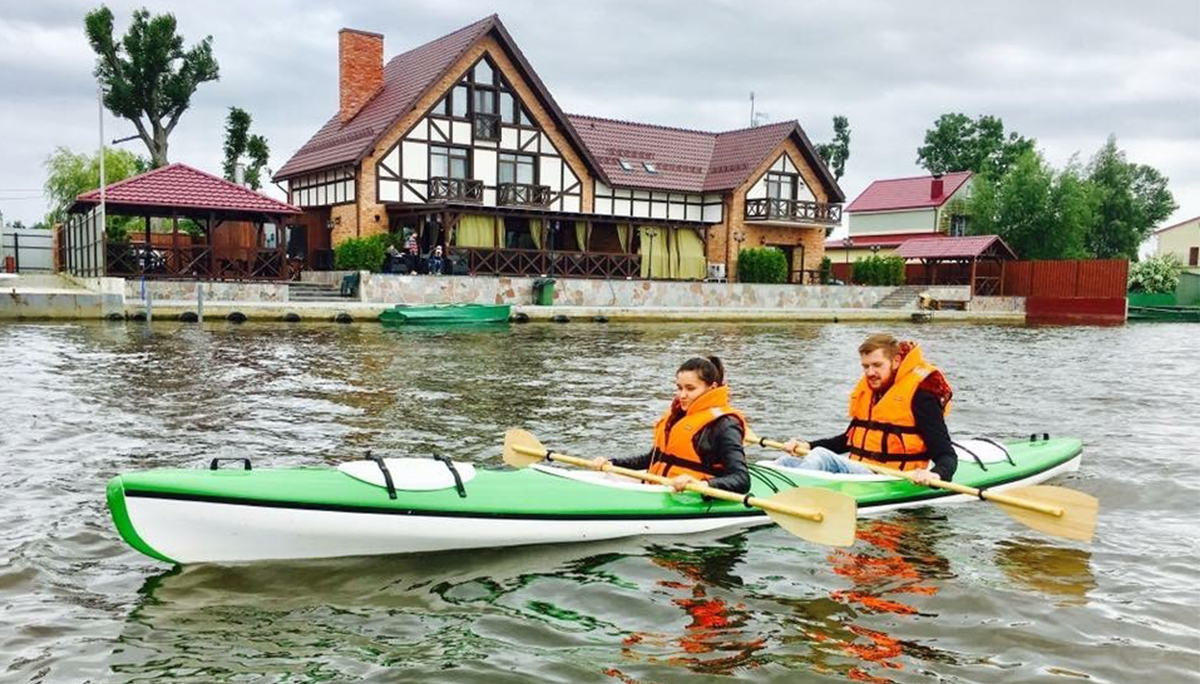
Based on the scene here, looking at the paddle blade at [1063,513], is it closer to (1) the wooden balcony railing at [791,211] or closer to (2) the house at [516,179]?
(2) the house at [516,179]

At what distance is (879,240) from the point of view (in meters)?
53.9

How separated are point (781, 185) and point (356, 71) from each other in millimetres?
17184

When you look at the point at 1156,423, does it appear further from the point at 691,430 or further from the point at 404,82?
the point at 404,82

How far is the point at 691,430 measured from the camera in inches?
238

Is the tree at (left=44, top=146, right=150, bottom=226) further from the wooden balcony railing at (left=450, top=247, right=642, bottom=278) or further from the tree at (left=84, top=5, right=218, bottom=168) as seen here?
the wooden balcony railing at (left=450, top=247, right=642, bottom=278)

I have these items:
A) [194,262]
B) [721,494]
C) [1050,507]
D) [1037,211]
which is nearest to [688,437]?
[721,494]

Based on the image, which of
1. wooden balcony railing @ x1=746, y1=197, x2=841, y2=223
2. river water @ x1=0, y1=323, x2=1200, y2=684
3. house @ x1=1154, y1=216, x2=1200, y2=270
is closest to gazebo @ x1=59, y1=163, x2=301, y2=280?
river water @ x1=0, y1=323, x2=1200, y2=684

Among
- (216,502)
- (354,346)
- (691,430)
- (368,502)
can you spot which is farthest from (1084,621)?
(354,346)

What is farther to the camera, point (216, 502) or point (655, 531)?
point (655, 531)

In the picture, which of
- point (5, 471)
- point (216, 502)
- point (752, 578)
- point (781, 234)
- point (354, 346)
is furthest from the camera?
point (781, 234)

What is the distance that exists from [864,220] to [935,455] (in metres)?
50.9

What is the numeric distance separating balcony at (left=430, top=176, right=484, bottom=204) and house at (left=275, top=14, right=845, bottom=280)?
46 mm

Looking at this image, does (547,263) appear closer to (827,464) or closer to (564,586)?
(827,464)

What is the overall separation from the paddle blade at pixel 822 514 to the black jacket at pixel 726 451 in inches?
10.9
